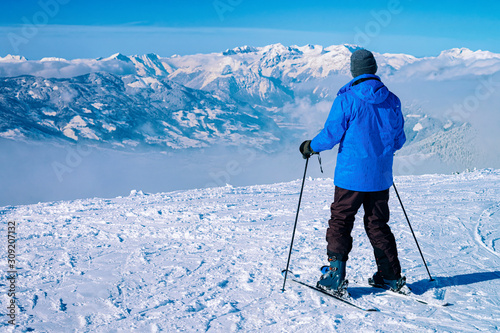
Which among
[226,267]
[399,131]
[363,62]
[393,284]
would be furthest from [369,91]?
[226,267]

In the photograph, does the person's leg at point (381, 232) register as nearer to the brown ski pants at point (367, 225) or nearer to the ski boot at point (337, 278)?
the brown ski pants at point (367, 225)

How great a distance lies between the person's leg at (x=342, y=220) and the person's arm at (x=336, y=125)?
43 centimetres

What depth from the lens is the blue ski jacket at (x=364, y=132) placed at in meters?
2.91

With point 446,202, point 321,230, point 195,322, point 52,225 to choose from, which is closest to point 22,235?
point 52,225

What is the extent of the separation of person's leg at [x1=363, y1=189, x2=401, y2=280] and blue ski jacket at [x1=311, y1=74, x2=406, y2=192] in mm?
140

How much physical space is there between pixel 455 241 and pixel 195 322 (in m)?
3.66

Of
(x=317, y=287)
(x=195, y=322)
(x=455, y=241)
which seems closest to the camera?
(x=195, y=322)

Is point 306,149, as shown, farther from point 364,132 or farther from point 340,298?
point 340,298

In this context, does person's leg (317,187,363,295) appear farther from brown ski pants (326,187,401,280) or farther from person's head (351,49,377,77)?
person's head (351,49,377,77)

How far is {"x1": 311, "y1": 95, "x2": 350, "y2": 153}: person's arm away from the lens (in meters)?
2.90

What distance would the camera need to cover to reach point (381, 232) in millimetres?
3230

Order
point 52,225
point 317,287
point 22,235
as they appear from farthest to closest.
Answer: point 52,225, point 22,235, point 317,287

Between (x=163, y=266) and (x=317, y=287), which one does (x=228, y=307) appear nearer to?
(x=317, y=287)

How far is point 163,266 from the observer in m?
4.09
